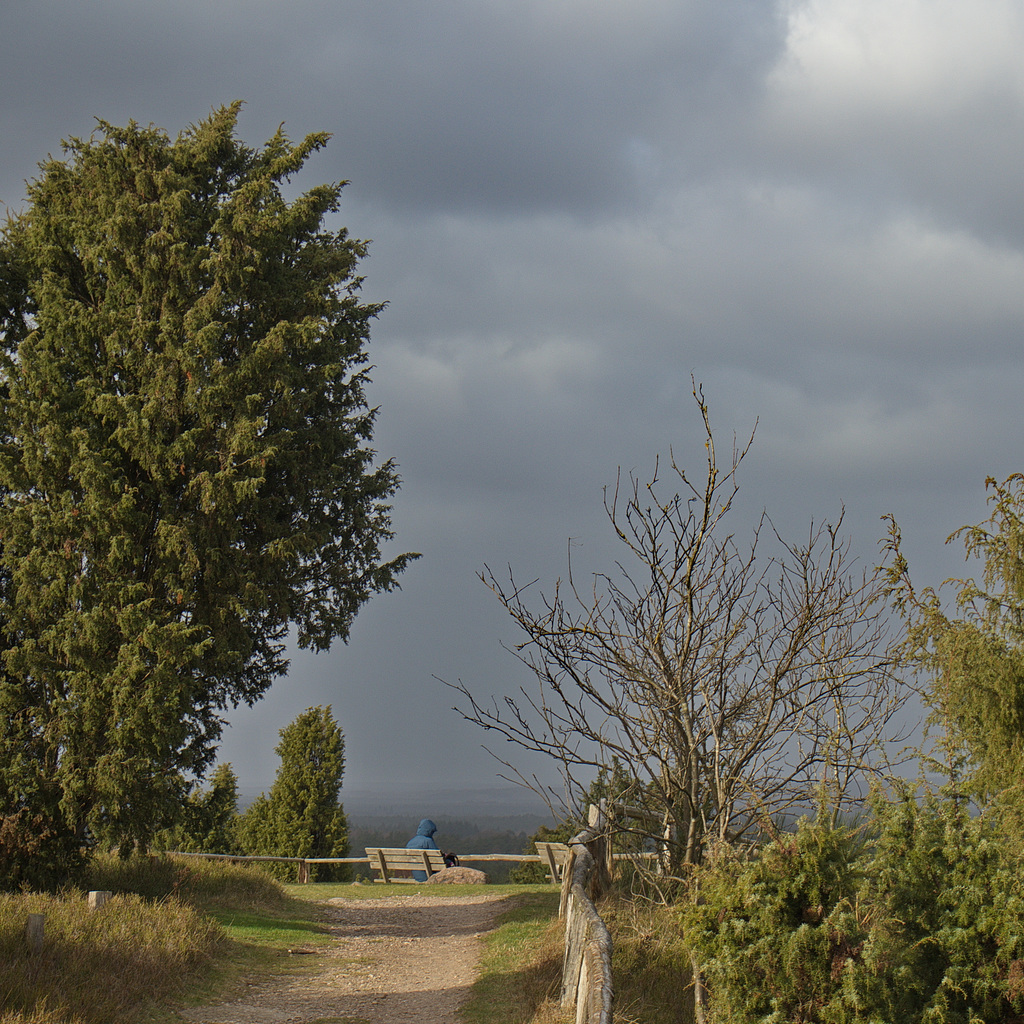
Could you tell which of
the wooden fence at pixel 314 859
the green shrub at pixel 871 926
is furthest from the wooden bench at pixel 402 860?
the green shrub at pixel 871 926

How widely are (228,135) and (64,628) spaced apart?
7.54 metres

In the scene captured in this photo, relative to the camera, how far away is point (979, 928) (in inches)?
201

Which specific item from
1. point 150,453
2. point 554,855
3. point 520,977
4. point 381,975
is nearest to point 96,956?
point 381,975

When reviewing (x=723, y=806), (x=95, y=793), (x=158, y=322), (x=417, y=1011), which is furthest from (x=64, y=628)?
(x=723, y=806)

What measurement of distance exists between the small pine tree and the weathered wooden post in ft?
40.9

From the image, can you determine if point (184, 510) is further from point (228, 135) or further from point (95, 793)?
point (228, 135)

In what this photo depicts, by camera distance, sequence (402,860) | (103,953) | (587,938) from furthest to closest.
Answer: (402,860) → (103,953) → (587,938)

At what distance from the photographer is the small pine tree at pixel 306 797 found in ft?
64.6

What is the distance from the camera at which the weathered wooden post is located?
23.9 ft

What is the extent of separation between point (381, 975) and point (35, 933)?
3545mm

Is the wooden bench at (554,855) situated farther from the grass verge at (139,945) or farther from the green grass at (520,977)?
the grass verge at (139,945)

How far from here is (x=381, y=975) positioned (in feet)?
30.8

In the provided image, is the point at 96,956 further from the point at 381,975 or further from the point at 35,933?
the point at 381,975

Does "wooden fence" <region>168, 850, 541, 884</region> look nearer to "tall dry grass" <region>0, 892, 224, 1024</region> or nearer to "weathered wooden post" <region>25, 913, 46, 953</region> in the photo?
"tall dry grass" <region>0, 892, 224, 1024</region>
